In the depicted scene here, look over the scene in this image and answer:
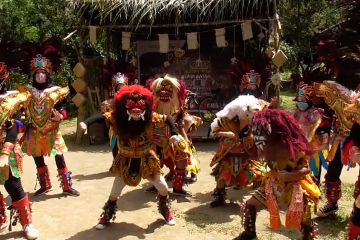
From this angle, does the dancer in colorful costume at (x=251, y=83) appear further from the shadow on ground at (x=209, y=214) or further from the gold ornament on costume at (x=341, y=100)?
the shadow on ground at (x=209, y=214)

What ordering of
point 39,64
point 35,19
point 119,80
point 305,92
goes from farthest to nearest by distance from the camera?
point 35,19, point 119,80, point 39,64, point 305,92

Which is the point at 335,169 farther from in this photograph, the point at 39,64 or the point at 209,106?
the point at 209,106

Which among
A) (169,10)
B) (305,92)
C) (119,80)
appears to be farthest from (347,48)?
(169,10)

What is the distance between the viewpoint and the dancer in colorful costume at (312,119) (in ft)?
17.6

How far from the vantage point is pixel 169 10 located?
984cm

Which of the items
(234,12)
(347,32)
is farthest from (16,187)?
(234,12)

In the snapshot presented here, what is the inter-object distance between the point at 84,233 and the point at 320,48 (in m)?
3.27

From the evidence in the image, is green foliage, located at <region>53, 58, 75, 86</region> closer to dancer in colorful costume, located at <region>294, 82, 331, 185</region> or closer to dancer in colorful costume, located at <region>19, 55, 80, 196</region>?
dancer in colorful costume, located at <region>19, 55, 80, 196</region>

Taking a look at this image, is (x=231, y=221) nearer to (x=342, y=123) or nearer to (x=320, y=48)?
(x=342, y=123)

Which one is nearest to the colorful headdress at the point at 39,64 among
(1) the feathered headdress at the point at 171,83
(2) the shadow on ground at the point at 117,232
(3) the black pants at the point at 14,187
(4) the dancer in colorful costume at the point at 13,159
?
(4) the dancer in colorful costume at the point at 13,159

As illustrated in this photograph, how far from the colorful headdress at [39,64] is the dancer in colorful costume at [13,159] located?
1008 mm

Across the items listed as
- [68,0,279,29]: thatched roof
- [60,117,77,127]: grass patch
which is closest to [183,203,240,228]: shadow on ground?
[68,0,279,29]: thatched roof

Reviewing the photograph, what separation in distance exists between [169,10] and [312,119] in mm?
5278

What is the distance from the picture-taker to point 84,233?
514 cm
